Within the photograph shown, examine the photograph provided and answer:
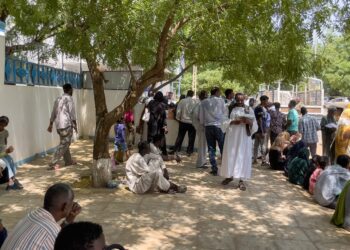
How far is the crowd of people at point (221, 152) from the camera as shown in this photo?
9.17ft

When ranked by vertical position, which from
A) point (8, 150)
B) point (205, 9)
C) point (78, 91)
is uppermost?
point (205, 9)

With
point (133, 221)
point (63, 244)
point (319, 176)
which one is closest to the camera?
point (63, 244)

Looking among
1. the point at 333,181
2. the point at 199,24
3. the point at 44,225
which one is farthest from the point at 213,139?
the point at 44,225

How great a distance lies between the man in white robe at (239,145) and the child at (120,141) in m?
2.60

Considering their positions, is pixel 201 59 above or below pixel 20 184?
above

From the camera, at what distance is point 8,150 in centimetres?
658

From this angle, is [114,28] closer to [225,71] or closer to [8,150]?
[8,150]

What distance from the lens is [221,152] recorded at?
8.62 m

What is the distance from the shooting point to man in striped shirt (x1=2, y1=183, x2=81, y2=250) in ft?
7.98

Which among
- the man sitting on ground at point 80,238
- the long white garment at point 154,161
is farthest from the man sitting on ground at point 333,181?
the man sitting on ground at point 80,238

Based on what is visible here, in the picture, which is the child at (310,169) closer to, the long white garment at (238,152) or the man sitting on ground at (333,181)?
the man sitting on ground at (333,181)

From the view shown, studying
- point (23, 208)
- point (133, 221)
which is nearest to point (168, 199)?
point (133, 221)

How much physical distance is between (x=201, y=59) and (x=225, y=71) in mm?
1728

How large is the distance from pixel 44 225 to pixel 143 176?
4281mm
